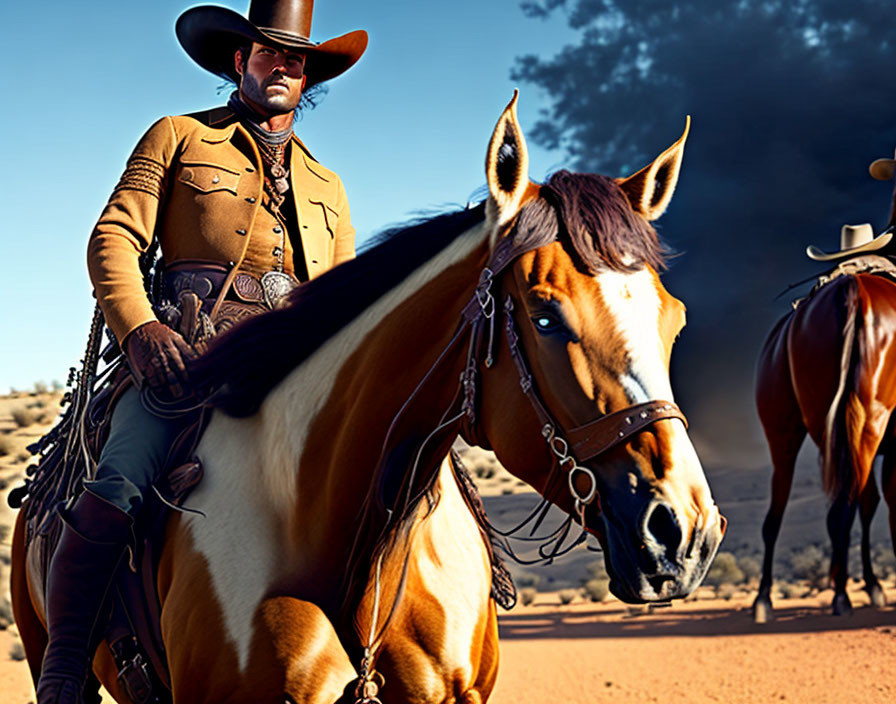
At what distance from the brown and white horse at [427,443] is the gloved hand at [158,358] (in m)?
0.10

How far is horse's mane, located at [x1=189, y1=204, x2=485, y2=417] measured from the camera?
2820mm

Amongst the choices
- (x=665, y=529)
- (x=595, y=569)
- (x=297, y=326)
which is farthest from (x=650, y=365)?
(x=595, y=569)

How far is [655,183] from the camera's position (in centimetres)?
264

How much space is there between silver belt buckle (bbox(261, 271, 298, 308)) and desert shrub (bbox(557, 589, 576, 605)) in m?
11.2

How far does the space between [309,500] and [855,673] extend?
6.52 metres

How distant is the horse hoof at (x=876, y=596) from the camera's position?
9.54m

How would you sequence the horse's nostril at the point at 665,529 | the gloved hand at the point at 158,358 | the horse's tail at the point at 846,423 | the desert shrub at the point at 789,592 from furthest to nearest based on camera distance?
1. the desert shrub at the point at 789,592
2. the horse's tail at the point at 846,423
3. the gloved hand at the point at 158,358
4. the horse's nostril at the point at 665,529

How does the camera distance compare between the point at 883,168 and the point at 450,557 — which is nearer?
the point at 450,557

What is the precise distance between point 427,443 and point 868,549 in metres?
8.90

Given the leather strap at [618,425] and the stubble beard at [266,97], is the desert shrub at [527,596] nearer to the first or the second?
the stubble beard at [266,97]

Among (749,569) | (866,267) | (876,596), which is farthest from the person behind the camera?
(749,569)

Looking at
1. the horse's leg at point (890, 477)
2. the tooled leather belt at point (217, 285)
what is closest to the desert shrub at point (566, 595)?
the horse's leg at point (890, 477)

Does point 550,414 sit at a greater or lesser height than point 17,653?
greater

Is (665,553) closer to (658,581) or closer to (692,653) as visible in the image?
(658,581)
